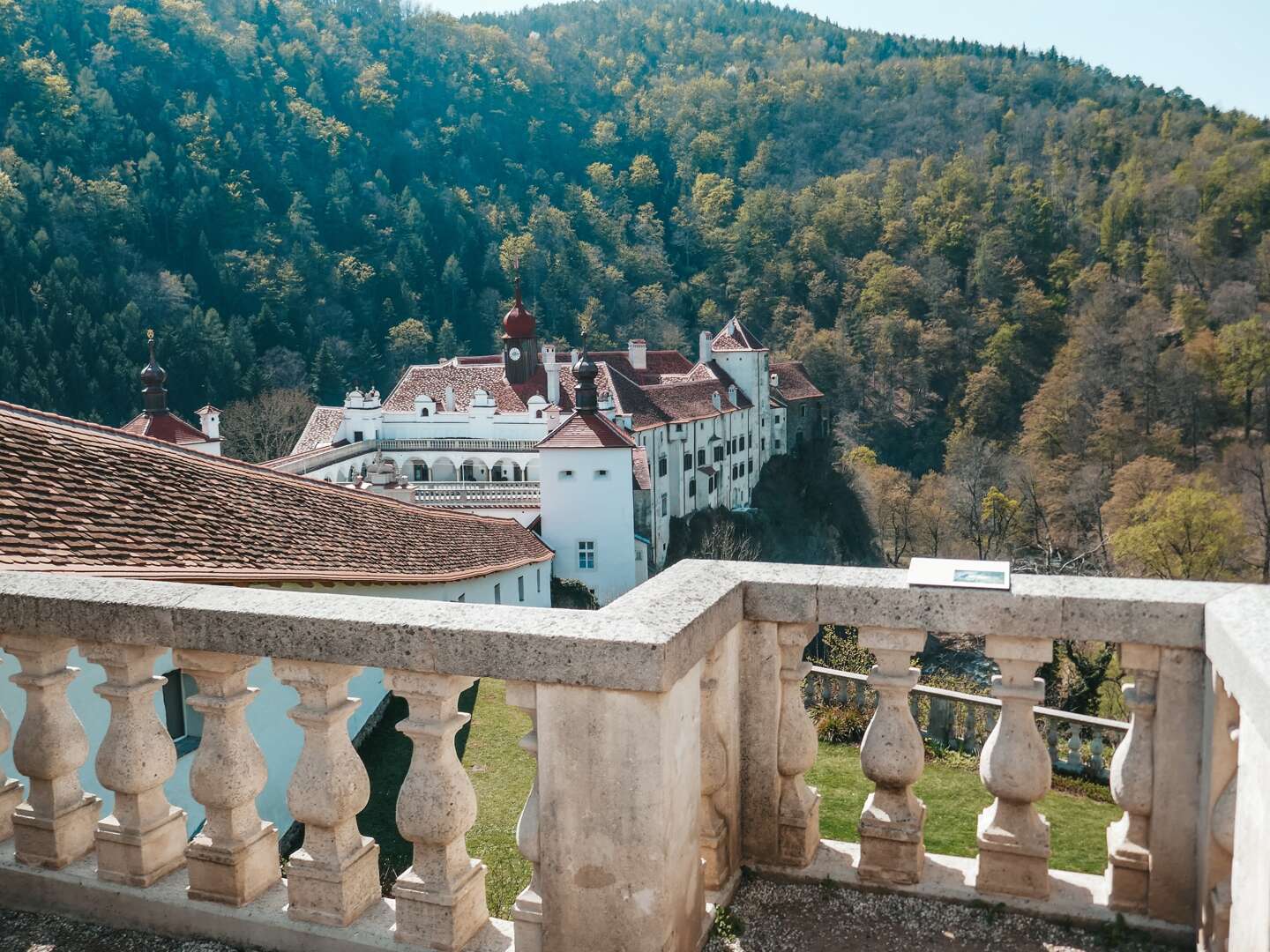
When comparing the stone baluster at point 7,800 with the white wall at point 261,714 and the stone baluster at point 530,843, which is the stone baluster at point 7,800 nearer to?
the white wall at point 261,714

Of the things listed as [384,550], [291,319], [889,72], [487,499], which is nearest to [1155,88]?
[889,72]

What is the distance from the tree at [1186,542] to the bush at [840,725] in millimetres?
38158

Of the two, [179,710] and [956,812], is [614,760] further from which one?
[179,710]

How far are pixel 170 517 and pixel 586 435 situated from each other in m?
39.2

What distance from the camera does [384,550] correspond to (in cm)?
1662

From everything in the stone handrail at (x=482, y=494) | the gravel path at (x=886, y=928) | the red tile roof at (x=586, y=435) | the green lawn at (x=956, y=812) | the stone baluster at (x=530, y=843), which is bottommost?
the stone handrail at (x=482, y=494)

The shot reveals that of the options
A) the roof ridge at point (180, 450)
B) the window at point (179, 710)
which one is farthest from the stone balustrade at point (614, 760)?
the roof ridge at point (180, 450)

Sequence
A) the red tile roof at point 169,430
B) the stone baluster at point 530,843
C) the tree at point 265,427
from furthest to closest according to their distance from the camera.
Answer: the tree at point 265,427, the red tile roof at point 169,430, the stone baluster at point 530,843

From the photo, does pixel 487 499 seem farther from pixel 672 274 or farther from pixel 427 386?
pixel 672 274

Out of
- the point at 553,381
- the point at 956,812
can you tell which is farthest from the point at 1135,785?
the point at 553,381

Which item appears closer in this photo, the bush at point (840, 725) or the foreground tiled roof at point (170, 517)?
the foreground tiled roof at point (170, 517)

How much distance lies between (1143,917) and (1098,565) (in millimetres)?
53610

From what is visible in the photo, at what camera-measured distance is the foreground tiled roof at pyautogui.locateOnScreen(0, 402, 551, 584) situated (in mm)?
8242

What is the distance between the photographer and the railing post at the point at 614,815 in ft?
9.67
